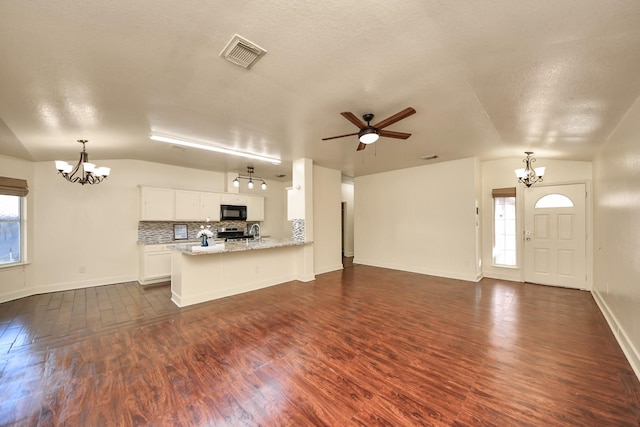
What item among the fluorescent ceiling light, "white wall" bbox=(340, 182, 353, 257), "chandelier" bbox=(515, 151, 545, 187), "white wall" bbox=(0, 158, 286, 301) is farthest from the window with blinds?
"chandelier" bbox=(515, 151, 545, 187)

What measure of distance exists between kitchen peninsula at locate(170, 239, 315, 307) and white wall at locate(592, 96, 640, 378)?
4.54 metres

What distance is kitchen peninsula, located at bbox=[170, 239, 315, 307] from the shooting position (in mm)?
4066

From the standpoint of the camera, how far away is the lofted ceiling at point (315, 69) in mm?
1490

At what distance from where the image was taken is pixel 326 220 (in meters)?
6.33

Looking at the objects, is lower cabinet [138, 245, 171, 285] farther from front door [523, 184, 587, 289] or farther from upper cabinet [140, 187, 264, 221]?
front door [523, 184, 587, 289]

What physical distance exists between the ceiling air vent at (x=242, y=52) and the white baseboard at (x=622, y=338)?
4190mm

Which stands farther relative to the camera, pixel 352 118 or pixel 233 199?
pixel 233 199

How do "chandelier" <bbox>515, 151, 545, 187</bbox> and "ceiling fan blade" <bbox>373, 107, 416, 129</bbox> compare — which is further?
"chandelier" <bbox>515, 151, 545, 187</bbox>

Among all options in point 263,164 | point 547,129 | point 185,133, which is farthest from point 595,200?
point 185,133

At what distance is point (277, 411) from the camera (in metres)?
1.81

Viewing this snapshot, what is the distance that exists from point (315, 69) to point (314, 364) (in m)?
2.69

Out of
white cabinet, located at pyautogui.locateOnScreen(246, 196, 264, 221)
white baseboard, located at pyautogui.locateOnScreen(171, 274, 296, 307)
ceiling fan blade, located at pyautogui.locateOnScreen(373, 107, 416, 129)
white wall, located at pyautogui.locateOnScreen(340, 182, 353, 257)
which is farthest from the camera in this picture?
white wall, located at pyautogui.locateOnScreen(340, 182, 353, 257)

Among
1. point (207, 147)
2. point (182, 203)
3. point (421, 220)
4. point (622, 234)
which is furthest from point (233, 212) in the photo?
point (622, 234)

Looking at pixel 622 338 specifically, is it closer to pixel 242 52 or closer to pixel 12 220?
pixel 242 52
